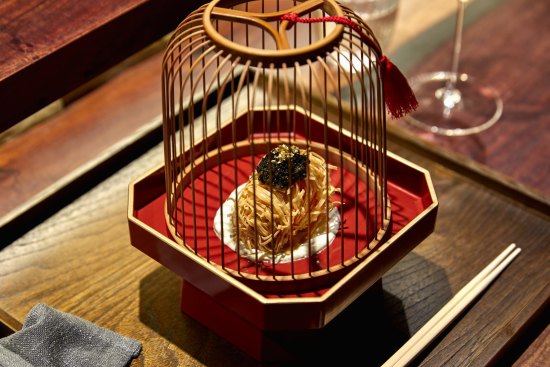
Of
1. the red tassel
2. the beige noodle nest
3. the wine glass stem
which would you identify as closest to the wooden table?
the beige noodle nest

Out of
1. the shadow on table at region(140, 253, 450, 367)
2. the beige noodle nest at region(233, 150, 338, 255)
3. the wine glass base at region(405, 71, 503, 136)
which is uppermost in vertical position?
the beige noodle nest at region(233, 150, 338, 255)

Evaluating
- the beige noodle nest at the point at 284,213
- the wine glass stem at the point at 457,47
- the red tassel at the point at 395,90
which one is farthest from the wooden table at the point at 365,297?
the wine glass stem at the point at 457,47

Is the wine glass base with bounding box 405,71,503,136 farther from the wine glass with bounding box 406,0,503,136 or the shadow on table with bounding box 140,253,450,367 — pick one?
the shadow on table with bounding box 140,253,450,367

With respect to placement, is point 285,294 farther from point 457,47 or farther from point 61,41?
point 457,47

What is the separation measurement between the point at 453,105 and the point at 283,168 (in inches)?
34.4

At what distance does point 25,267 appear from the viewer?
1226 mm

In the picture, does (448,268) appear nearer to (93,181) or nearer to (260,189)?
(260,189)

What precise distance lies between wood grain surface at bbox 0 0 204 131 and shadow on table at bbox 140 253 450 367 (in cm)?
30

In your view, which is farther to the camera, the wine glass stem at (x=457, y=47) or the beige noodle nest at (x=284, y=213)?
the wine glass stem at (x=457, y=47)

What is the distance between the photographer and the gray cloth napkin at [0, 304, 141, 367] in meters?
1.06

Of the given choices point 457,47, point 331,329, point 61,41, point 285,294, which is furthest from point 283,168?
point 457,47

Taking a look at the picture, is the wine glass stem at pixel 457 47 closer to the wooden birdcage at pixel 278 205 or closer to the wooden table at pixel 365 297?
the wooden table at pixel 365 297

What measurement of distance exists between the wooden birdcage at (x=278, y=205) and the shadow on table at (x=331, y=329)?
0.03m

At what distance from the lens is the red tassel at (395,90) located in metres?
0.99
